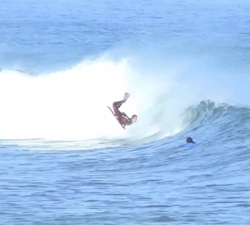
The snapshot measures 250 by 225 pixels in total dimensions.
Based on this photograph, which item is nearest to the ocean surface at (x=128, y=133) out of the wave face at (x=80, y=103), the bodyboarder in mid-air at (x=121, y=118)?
the wave face at (x=80, y=103)

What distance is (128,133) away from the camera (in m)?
29.6

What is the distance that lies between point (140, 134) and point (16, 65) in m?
28.2

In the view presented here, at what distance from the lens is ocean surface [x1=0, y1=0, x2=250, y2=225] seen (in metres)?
16.9

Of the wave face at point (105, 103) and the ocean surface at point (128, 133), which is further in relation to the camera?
the wave face at point (105, 103)

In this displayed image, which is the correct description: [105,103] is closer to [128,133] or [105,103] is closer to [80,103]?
[80,103]

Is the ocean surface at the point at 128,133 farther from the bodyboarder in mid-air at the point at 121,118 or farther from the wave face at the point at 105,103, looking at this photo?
the bodyboarder in mid-air at the point at 121,118

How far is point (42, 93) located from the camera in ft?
128

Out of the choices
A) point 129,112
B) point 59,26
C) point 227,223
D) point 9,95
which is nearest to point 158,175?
point 227,223

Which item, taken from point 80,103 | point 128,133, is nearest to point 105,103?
point 80,103

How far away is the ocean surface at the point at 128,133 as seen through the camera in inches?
667

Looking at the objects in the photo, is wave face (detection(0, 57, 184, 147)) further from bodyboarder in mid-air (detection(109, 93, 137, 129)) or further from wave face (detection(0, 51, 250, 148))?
bodyboarder in mid-air (detection(109, 93, 137, 129))

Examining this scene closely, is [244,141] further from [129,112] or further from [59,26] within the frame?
[59,26]

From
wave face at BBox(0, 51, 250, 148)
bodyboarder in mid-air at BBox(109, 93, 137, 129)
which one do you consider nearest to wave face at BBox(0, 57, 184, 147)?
wave face at BBox(0, 51, 250, 148)

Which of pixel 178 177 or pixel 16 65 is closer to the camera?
pixel 178 177
